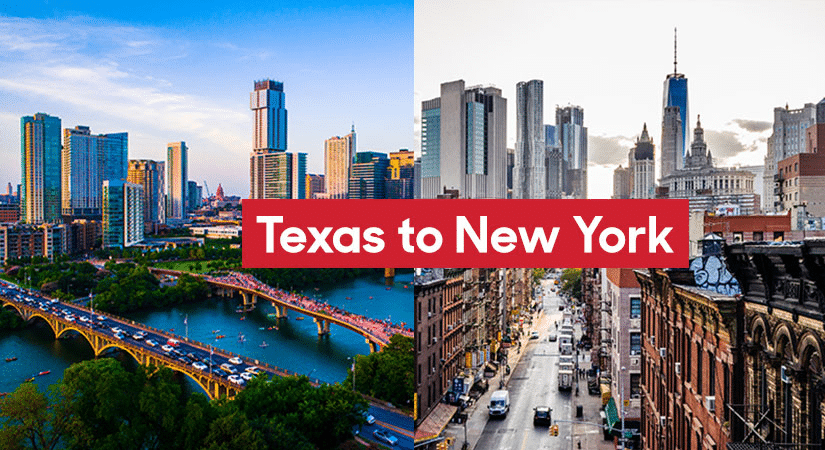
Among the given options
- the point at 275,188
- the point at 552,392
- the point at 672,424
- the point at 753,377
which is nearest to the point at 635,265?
the point at 753,377

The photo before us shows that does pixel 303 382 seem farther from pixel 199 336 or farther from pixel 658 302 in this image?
pixel 199 336

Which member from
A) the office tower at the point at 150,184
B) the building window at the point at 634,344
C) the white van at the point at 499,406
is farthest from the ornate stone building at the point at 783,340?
the office tower at the point at 150,184

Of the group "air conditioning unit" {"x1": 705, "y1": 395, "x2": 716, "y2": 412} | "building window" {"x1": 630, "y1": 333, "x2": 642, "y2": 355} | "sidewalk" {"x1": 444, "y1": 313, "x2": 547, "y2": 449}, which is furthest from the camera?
"sidewalk" {"x1": 444, "y1": 313, "x2": 547, "y2": 449}

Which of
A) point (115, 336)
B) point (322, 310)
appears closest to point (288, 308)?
point (322, 310)

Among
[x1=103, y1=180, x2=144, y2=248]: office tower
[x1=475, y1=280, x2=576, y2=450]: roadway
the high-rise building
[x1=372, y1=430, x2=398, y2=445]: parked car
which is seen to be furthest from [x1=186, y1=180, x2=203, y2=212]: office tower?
[x1=372, y1=430, x2=398, y2=445]: parked car

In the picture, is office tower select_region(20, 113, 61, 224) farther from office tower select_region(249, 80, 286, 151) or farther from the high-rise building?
office tower select_region(249, 80, 286, 151)

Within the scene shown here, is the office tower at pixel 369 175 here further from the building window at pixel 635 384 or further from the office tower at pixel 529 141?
the building window at pixel 635 384

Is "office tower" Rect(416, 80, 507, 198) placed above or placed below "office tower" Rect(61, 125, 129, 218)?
above
